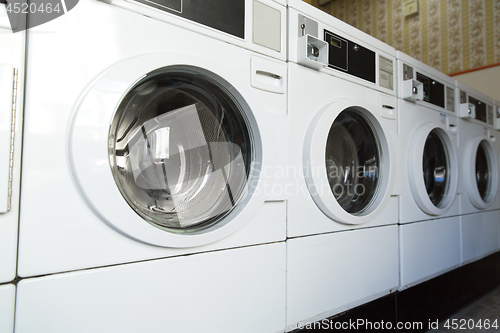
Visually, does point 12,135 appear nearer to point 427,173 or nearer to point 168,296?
point 168,296

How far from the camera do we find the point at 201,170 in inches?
31.6

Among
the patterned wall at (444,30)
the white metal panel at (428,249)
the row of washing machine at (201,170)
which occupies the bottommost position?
the white metal panel at (428,249)

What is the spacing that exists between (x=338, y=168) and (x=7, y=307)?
1.00 m

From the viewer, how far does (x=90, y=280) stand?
587 mm

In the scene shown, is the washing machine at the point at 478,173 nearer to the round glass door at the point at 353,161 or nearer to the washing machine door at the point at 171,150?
the round glass door at the point at 353,161

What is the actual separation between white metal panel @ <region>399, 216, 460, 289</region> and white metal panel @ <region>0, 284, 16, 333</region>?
129 centimetres

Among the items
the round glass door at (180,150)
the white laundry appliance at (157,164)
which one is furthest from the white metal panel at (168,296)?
the round glass door at (180,150)

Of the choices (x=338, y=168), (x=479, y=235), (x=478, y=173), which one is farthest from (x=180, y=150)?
(x=478, y=173)

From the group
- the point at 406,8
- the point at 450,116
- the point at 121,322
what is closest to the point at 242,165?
the point at 121,322

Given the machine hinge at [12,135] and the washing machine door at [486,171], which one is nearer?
the machine hinge at [12,135]

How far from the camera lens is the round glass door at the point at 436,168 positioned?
1.57 m

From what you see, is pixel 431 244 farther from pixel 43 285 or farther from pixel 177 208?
pixel 43 285

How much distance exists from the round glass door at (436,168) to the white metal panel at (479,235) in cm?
23

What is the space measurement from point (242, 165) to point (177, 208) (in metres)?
0.22
